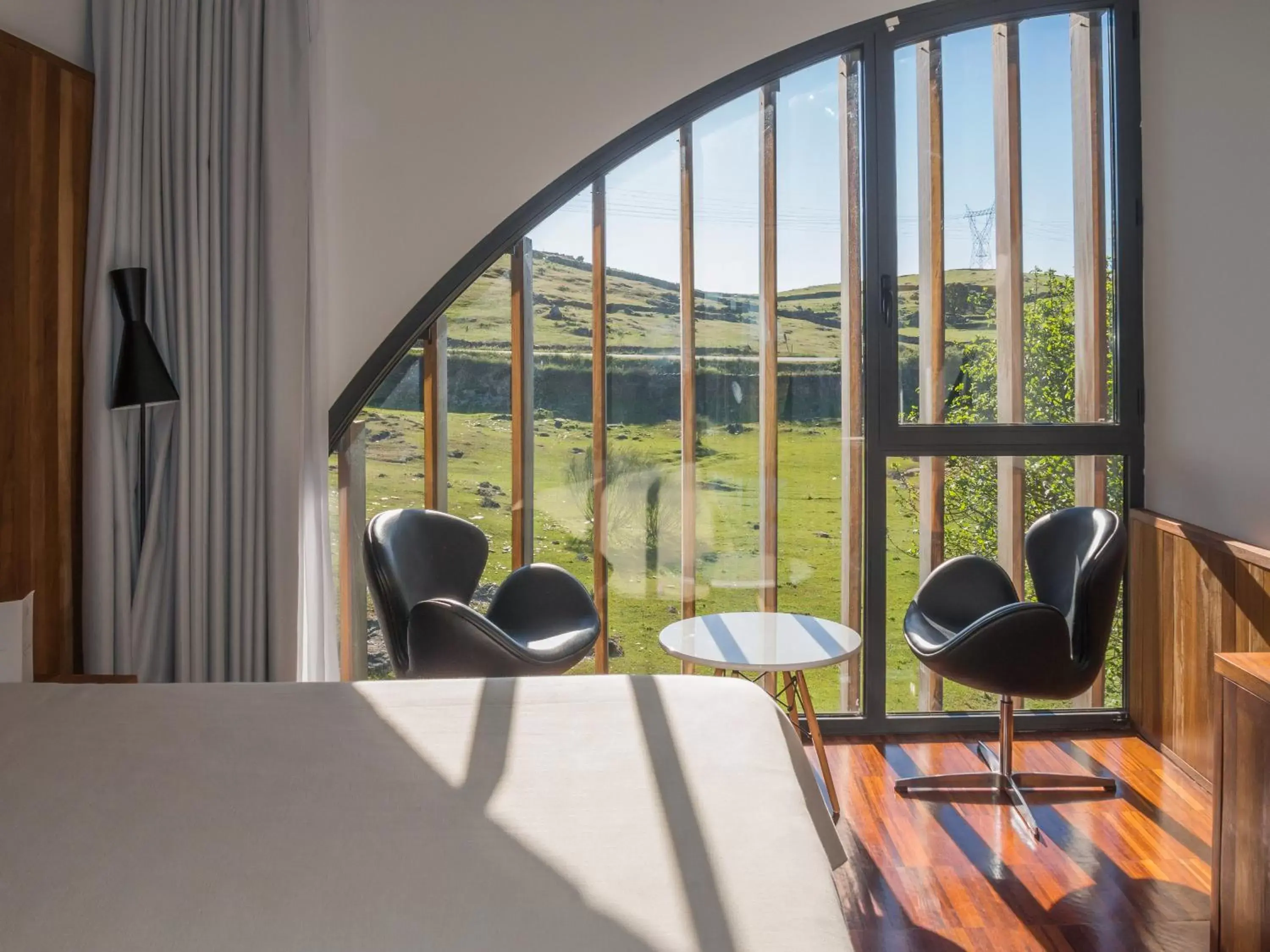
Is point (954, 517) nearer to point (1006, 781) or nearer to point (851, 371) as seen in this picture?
point (851, 371)

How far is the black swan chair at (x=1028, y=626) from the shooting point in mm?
2951

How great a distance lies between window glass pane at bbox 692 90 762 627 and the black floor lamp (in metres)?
1.82

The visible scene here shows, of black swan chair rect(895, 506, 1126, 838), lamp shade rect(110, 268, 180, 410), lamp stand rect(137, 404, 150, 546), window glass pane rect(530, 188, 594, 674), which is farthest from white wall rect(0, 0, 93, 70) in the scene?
black swan chair rect(895, 506, 1126, 838)

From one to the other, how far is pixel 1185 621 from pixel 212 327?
3.40 meters

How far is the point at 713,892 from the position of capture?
126 cm

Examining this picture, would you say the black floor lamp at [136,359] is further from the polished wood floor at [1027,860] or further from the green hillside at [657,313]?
the polished wood floor at [1027,860]

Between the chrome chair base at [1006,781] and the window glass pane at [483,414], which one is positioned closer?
the chrome chair base at [1006,781]

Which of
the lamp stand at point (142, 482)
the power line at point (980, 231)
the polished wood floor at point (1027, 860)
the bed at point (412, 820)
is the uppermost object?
the power line at point (980, 231)

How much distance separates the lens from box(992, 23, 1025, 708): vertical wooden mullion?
144 inches

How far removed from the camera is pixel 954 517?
12.3 feet

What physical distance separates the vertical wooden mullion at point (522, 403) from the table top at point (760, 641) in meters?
0.74

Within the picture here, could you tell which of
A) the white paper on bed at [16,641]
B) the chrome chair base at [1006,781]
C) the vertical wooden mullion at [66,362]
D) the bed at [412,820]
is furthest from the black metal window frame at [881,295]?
the bed at [412,820]

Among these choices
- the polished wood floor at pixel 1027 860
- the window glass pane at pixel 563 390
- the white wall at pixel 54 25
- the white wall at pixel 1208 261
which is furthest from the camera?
the window glass pane at pixel 563 390

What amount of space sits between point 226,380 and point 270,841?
88.4 inches
